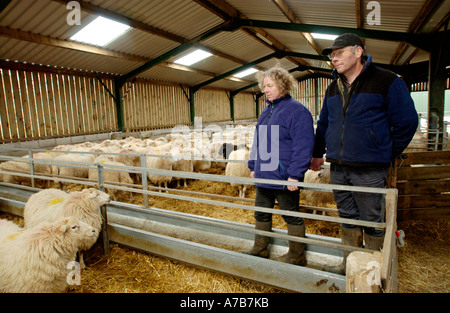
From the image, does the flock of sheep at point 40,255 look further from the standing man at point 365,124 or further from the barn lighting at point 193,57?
the barn lighting at point 193,57

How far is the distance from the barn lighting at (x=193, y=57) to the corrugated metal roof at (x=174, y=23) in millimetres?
613

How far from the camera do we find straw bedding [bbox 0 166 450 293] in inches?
104

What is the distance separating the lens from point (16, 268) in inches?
91.7

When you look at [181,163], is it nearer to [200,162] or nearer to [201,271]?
[200,162]

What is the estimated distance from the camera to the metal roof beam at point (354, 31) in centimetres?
735

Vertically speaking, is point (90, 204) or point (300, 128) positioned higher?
point (300, 128)

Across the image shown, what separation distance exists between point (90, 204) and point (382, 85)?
3332 millimetres

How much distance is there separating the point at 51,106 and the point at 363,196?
13.4 m

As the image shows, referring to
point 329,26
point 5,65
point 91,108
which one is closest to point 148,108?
point 91,108

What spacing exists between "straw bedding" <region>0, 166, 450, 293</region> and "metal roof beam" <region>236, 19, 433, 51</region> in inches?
230

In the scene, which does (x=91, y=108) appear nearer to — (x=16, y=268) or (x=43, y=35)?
(x=43, y=35)

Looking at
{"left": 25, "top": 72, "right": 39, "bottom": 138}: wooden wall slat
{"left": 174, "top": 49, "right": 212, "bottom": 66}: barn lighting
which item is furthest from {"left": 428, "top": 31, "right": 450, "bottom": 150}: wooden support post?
{"left": 25, "top": 72, "right": 39, "bottom": 138}: wooden wall slat

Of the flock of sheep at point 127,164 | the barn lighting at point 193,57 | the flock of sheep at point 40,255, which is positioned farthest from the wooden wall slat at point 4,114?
the flock of sheep at point 40,255

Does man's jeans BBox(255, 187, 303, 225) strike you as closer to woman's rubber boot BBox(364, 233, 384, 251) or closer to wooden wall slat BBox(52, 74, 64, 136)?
woman's rubber boot BBox(364, 233, 384, 251)
